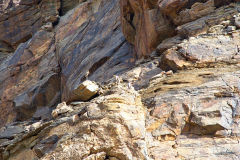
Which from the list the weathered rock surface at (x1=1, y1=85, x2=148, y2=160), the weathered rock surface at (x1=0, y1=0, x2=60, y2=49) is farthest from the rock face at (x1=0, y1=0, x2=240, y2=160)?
the weathered rock surface at (x1=0, y1=0, x2=60, y2=49)

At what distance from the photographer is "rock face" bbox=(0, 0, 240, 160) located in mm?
11870

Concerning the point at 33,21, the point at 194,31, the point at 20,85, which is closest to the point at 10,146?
the point at 194,31

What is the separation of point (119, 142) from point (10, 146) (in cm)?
622

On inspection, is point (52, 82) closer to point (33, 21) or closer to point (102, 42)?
point (102, 42)

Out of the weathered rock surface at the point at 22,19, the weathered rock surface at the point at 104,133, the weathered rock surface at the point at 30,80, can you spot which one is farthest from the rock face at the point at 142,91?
the weathered rock surface at the point at 22,19

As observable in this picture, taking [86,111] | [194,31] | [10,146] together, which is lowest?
[10,146]

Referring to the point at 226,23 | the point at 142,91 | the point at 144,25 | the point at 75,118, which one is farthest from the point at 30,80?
the point at 75,118

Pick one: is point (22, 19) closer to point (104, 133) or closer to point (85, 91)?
point (85, 91)

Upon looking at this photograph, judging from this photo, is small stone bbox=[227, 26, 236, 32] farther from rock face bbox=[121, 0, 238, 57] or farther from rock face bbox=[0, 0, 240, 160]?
rock face bbox=[121, 0, 238, 57]

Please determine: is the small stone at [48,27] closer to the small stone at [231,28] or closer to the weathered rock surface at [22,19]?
the weathered rock surface at [22,19]

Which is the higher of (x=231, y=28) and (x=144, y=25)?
(x=144, y=25)

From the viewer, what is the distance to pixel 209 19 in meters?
20.0

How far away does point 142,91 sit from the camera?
16234mm

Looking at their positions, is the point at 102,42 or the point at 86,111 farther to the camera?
the point at 102,42
